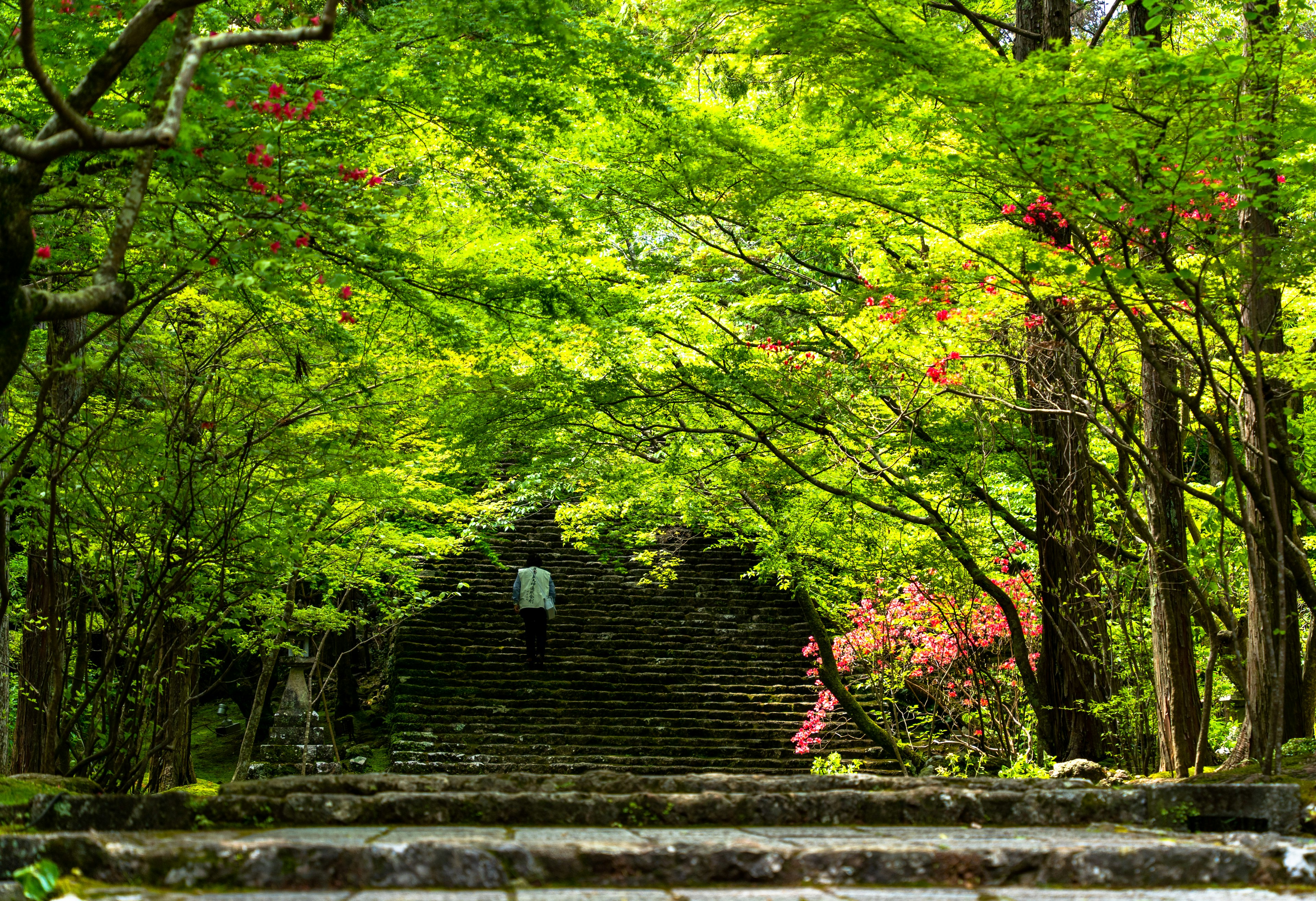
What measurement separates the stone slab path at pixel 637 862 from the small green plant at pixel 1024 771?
5613mm

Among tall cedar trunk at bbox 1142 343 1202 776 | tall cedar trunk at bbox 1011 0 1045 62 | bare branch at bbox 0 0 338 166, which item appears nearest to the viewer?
bare branch at bbox 0 0 338 166

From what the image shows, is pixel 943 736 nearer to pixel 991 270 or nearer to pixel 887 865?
pixel 991 270

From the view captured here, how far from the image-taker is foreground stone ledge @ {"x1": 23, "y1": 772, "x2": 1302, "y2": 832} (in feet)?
11.7

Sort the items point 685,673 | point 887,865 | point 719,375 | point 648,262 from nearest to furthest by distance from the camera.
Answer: point 887,865 < point 719,375 < point 648,262 < point 685,673

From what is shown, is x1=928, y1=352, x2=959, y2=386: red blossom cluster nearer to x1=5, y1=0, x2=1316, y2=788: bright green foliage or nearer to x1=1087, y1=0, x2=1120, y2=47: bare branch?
x1=5, y1=0, x2=1316, y2=788: bright green foliage

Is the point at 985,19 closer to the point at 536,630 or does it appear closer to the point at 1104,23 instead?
the point at 1104,23

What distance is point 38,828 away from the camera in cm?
349

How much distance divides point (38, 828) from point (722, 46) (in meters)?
10.3

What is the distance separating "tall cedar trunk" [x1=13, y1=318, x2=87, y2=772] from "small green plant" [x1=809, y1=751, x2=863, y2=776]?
725 cm

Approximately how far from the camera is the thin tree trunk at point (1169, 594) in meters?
8.02

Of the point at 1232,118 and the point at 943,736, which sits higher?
the point at 1232,118

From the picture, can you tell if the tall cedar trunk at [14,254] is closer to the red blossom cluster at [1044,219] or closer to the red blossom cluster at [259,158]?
the red blossom cluster at [259,158]

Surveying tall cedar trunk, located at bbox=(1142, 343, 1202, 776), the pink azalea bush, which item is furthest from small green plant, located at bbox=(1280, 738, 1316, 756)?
the pink azalea bush

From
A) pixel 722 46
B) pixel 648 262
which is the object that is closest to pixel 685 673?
pixel 648 262
